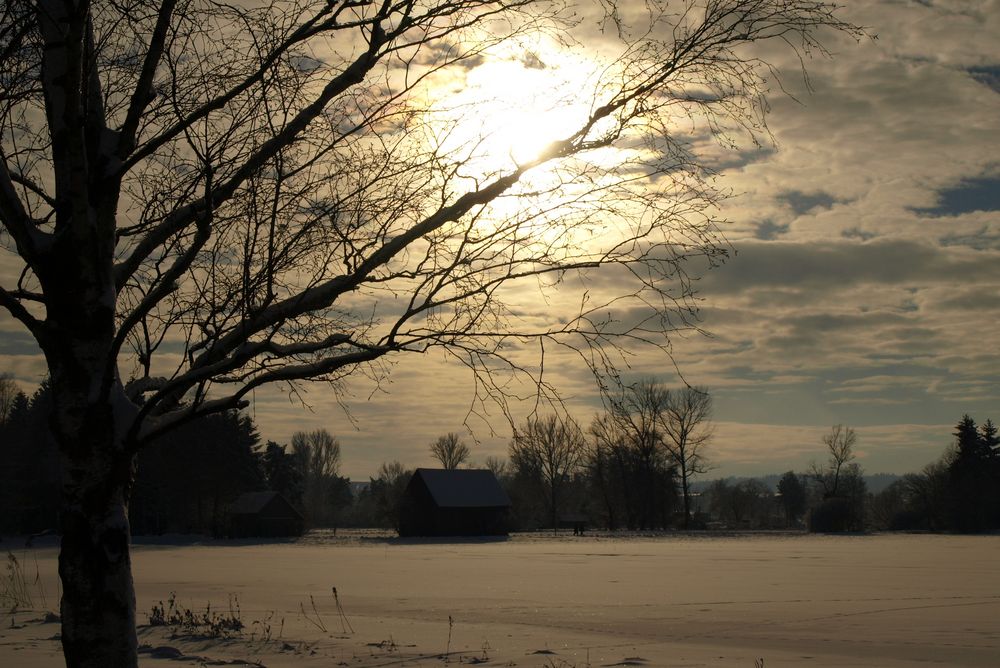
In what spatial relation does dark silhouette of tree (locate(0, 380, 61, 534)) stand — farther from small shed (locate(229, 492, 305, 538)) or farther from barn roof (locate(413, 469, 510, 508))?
barn roof (locate(413, 469, 510, 508))

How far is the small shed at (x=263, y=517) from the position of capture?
7338cm

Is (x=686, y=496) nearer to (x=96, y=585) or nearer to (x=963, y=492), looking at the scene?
(x=963, y=492)

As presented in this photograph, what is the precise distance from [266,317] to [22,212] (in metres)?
1.38

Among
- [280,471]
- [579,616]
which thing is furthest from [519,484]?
[579,616]

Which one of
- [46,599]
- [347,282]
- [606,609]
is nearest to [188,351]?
[347,282]

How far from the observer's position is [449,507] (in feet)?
241

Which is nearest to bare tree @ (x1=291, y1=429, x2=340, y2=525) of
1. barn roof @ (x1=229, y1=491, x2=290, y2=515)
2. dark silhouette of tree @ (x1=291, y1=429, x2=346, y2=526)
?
dark silhouette of tree @ (x1=291, y1=429, x2=346, y2=526)

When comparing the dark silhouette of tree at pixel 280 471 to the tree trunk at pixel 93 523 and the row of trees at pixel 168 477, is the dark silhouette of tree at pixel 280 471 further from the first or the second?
the tree trunk at pixel 93 523

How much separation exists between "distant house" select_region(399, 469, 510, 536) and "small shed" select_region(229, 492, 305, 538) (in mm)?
9565

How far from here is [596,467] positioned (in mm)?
96062

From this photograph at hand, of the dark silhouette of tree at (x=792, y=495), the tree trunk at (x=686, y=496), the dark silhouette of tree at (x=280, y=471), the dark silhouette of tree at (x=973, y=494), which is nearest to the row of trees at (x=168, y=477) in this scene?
the dark silhouette of tree at (x=280, y=471)

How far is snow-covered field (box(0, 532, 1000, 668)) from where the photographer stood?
1120 centimetres

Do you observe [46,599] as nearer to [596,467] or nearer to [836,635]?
[836,635]

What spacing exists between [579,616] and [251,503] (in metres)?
63.9
